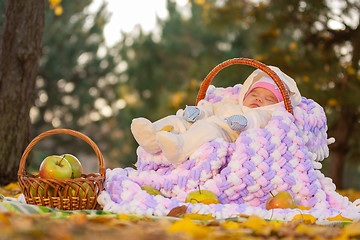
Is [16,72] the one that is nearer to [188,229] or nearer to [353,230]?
[188,229]

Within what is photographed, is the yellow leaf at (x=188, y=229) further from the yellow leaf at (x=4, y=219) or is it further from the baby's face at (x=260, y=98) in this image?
the baby's face at (x=260, y=98)

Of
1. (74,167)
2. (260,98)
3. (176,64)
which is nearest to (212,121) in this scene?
(260,98)

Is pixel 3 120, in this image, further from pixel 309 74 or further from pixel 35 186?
pixel 309 74

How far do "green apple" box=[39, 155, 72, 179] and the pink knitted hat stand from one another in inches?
59.2

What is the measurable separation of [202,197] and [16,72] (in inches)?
95.2

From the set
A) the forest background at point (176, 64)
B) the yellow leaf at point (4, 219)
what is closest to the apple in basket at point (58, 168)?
the yellow leaf at point (4, 219)

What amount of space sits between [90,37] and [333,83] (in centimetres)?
578

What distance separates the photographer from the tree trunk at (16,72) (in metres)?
4.25

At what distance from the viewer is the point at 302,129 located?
3168 mm

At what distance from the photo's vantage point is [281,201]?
2.63 metres

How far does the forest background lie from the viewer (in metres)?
5.90

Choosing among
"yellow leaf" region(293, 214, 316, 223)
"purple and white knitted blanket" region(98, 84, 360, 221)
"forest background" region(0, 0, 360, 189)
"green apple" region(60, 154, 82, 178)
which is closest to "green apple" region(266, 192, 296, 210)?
"purple and white knitted blanket" region(98, 84, 360, 221)

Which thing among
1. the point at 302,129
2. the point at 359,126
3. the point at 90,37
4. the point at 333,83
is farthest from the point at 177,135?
the point at 90,37

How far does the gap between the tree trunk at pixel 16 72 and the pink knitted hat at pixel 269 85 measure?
2059 mm
